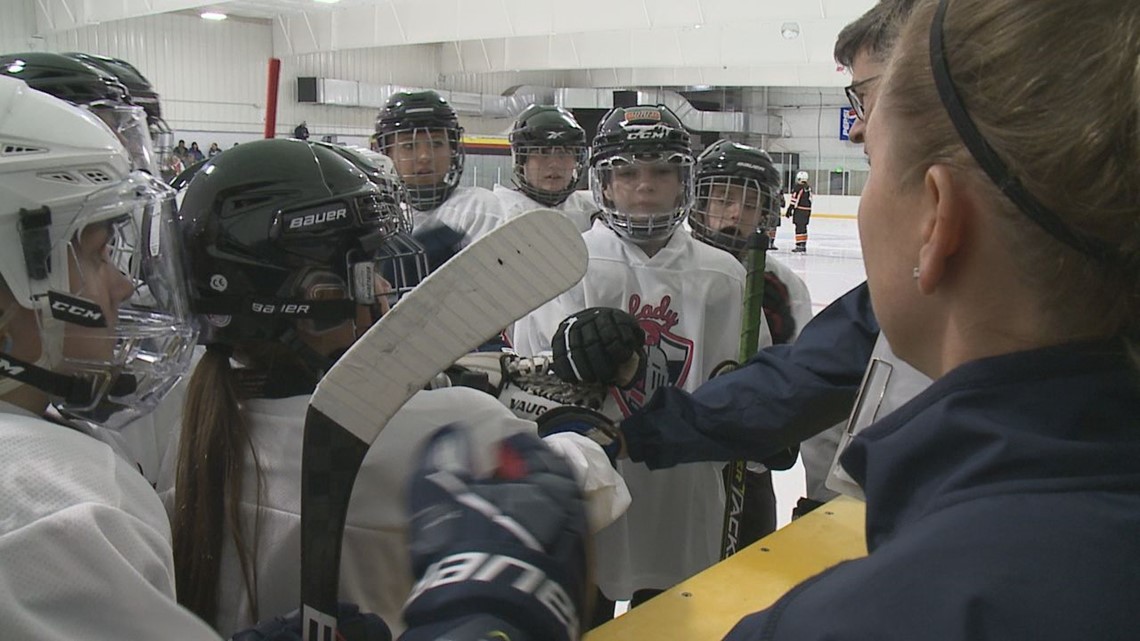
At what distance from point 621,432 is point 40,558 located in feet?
3.11

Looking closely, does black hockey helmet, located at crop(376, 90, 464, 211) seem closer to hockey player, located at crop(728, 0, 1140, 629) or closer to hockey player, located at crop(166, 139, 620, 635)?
hockey player, located at crop(166, 139, 620, 635)

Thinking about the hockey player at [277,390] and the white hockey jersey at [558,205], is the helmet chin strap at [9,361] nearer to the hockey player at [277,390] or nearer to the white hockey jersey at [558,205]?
the hockey player at [277,390]

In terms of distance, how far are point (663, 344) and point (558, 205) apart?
1837 mm

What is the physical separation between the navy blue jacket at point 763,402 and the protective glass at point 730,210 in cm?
90

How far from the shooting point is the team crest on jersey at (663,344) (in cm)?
196

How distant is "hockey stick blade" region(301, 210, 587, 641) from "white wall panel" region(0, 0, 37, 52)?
38.8 ft

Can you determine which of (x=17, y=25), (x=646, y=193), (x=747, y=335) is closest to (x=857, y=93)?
(x=747, y=335)

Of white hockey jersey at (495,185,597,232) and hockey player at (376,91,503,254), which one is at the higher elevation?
A: hockey player at (376,91,503,254)

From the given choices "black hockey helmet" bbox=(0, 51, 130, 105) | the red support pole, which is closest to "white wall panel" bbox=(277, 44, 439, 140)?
the red support pole

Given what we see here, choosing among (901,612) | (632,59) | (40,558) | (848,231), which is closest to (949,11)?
(901,612)

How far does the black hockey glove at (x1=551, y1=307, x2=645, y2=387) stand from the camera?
1530 mm

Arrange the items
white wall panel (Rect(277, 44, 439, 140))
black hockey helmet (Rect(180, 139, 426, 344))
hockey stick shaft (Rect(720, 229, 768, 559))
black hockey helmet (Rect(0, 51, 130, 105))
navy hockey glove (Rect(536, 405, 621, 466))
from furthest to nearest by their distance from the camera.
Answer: white wall panel (Rect(277, 44, 439, 140)) < black hockey helmet (Rect(0, 51, 130, 105)) < hockey stick shaft (Rect(720, 229, 768, 559)) < navy hockey glove (Rect(536, 405, 621, 466)) < black hockey helmet (Rect(180, 139, 426, 344))

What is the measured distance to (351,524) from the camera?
38.6 inches

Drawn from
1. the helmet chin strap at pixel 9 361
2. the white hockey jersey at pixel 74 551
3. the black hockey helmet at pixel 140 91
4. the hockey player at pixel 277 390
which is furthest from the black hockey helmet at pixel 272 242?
the black hockey helmet at pixel 140 91
